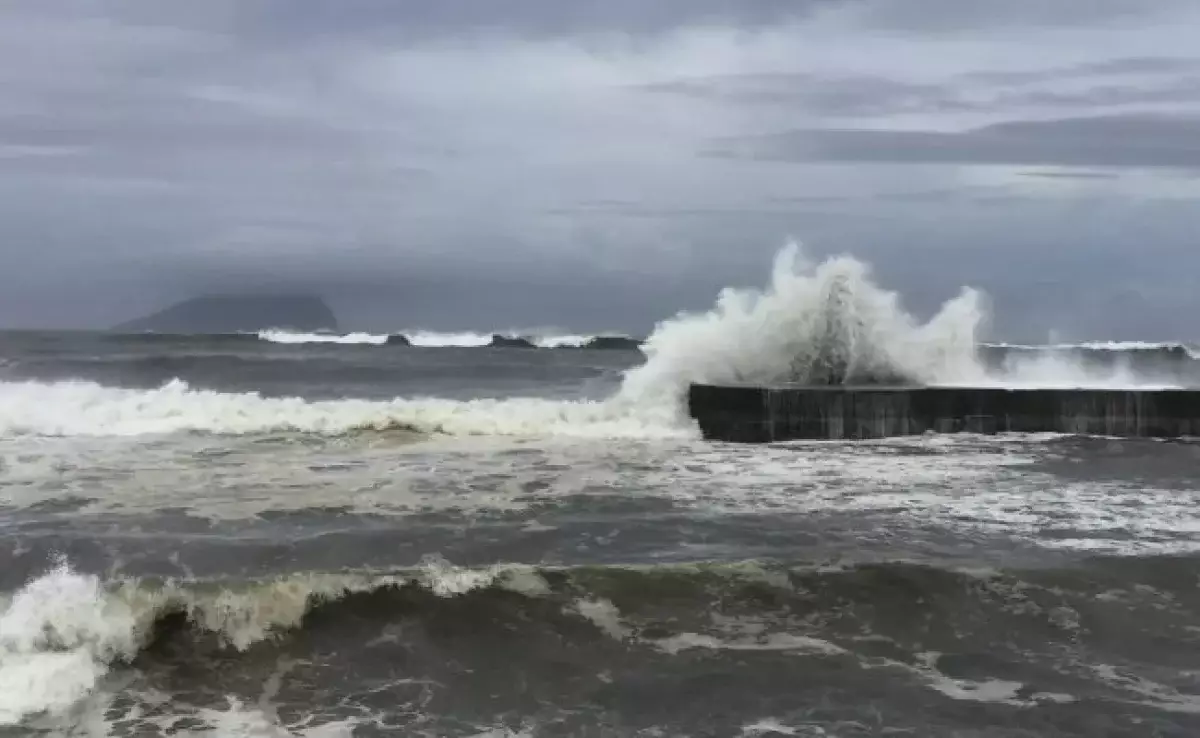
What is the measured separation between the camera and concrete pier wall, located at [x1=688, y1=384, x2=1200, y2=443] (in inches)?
553

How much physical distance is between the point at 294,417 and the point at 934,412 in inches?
382

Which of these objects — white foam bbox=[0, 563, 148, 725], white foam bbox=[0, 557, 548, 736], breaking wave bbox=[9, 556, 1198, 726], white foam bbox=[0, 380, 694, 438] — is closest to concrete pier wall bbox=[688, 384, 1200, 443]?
white foam bbox=[0, 380, 694, 438]

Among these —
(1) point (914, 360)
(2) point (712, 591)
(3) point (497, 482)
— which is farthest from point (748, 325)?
(2) point (712, 591)

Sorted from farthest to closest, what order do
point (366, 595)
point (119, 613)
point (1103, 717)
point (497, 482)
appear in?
point (497, 482)
point (366, 595)
point (119, 613)
point (1103, 717)

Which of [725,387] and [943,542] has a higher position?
[725,387]

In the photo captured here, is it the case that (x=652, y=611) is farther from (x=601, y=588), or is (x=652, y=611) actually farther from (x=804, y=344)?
(x=804, y=344)

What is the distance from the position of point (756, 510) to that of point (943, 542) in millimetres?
1706

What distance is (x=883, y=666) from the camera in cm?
550

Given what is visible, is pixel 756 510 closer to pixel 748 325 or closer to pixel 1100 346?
pixel 748 325

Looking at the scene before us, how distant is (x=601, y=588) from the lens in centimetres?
668

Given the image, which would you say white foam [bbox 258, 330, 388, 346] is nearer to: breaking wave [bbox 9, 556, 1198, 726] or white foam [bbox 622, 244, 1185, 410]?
white foam [bbox 622, 244, 1185, 410]

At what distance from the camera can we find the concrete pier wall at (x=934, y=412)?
14047 mm

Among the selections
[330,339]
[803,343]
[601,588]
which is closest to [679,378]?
[803,343]

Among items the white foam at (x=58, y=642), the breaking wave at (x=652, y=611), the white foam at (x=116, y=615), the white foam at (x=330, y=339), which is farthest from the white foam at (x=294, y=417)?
the white foam at (x=330, y=339)
